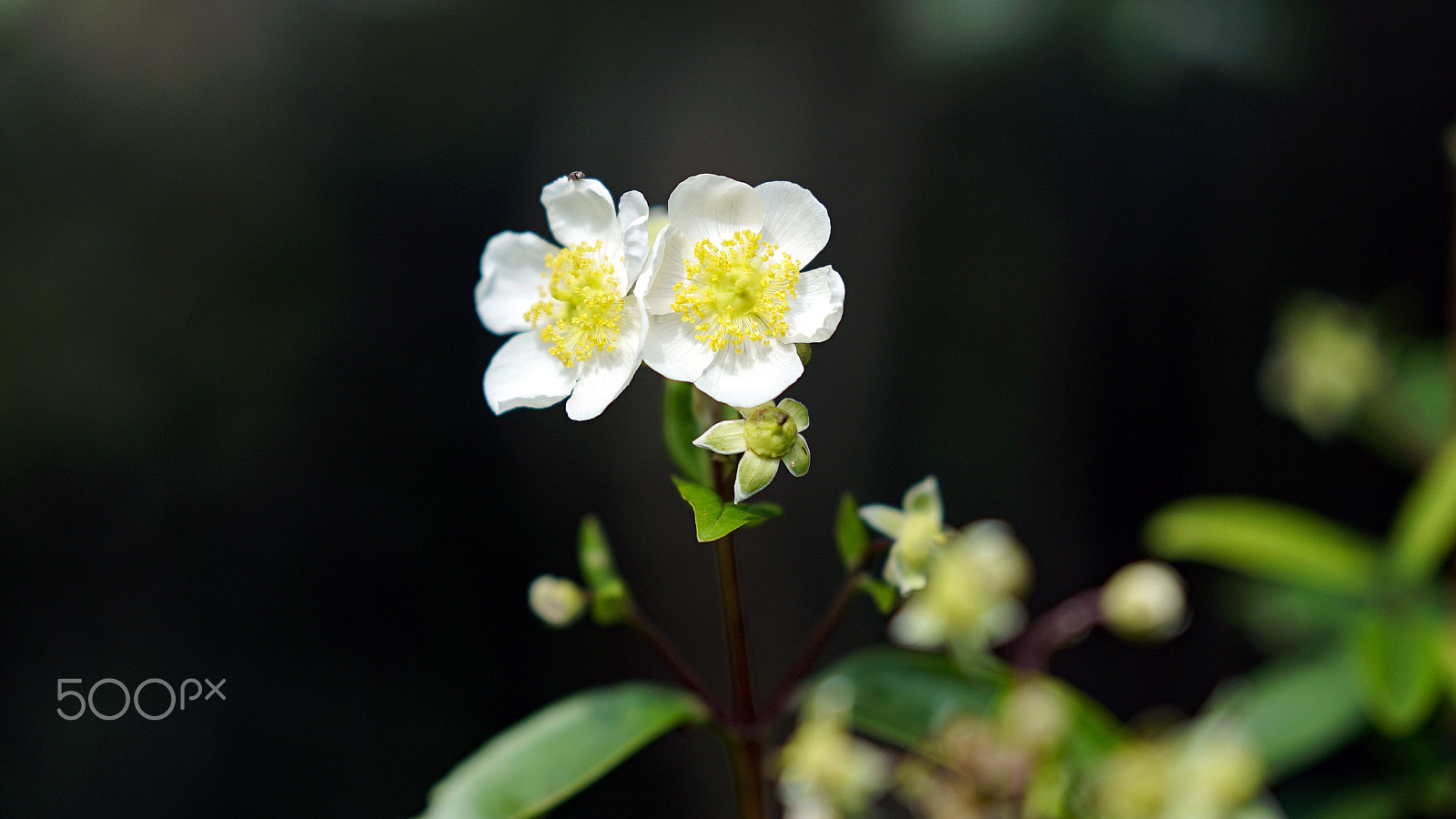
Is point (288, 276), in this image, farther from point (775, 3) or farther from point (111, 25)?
point (775, 3)

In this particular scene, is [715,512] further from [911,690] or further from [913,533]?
[911,690]

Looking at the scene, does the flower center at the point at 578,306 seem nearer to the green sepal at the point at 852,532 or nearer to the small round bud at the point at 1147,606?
the green sepal at the point at 852,532

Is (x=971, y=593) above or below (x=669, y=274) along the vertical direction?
below

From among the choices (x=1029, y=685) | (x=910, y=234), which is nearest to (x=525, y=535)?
(x=910, y=234)

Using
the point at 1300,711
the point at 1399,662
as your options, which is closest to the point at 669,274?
the point at 1399,662

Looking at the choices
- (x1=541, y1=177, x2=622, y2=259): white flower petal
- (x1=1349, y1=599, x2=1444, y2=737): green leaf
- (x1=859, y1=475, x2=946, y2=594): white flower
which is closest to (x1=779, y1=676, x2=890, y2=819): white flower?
(x1=859, y1=475, x2=946, y2=594): white flower

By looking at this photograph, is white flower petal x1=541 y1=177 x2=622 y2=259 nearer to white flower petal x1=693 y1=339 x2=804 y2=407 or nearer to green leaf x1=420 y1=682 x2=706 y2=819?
white flower petal x1=693 y1=339 x2=804 y2=407
